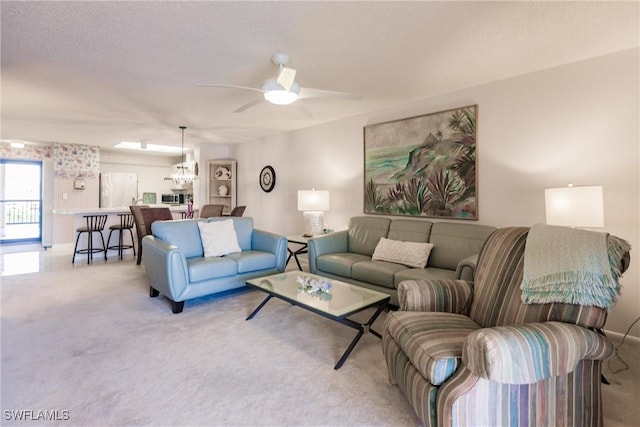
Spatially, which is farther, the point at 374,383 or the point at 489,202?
the point at 489,202

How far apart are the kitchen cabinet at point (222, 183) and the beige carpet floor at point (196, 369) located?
3.99m

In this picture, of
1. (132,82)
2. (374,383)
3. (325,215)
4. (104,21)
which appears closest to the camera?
(374,383)

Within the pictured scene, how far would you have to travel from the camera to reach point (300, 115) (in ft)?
14.9

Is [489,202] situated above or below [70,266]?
above

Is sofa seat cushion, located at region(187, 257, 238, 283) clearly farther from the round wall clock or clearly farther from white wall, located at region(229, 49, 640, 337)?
the round wall clock

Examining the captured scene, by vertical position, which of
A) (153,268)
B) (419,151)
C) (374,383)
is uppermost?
(419,151)

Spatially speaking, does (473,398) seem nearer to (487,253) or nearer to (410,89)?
(487,253)

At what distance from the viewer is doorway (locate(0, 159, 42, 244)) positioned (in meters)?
7.05

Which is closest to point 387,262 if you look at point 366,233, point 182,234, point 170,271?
point 366,233

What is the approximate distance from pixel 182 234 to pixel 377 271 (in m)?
2.26

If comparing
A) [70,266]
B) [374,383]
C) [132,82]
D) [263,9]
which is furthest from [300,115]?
[70,266]

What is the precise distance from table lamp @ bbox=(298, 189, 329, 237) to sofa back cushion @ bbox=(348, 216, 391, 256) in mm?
618

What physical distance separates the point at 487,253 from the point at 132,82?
144 inches

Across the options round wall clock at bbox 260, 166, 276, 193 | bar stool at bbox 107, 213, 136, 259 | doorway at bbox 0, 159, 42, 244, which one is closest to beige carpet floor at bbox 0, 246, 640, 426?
bar stool at bbox 107, 213, 136, 259
